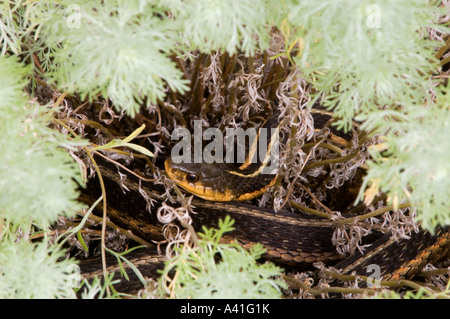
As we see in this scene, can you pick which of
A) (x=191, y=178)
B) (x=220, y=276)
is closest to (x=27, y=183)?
(x=220, y=276)

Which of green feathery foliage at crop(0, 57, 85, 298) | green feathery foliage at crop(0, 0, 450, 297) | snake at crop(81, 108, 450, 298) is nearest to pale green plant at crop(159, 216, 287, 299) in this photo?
green feathery foliage at crop(0, 0, 450, 297)

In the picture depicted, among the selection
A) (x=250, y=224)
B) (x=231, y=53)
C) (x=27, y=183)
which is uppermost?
(x=231, y=53)

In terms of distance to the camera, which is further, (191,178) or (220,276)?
(191,178)

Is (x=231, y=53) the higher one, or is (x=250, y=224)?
(x=231, y=53)

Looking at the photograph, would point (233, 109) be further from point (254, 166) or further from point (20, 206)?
point (20, 206)

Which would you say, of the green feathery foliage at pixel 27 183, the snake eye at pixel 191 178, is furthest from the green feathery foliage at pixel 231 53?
the snake eye at pixel 191 178

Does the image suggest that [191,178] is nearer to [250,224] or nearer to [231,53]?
[250,224]
